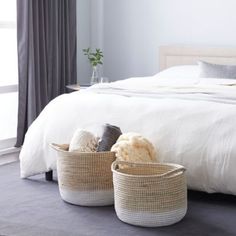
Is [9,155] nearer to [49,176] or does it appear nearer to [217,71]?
[49,176]

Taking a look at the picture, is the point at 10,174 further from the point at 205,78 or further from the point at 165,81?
the point at 205,78

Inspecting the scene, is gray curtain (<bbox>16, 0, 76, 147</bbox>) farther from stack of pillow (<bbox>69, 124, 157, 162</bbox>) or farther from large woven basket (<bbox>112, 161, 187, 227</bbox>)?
large woven basket (<bbox>112, 161, 187, 227</bbox>)

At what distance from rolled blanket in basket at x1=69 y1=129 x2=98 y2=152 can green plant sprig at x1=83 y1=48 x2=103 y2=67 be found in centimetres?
230

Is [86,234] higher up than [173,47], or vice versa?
[173,47]

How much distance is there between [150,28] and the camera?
525 cm

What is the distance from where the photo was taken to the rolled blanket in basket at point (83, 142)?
2889 millimetres

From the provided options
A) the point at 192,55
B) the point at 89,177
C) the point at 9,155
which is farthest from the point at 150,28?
the point at 89,177

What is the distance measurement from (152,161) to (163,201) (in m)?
0.37

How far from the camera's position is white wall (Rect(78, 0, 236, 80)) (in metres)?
4.90

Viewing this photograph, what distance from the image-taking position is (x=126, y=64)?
5.45 meters

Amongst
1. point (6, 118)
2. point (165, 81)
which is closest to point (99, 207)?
point (165, 81)

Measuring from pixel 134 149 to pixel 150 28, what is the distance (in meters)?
2.70

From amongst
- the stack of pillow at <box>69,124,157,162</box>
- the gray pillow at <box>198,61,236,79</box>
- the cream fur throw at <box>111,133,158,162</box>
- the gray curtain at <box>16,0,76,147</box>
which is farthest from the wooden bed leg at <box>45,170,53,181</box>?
the gray pillow at <box>198,61,236,79</box>

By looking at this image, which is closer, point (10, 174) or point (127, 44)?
point (10, 174)
